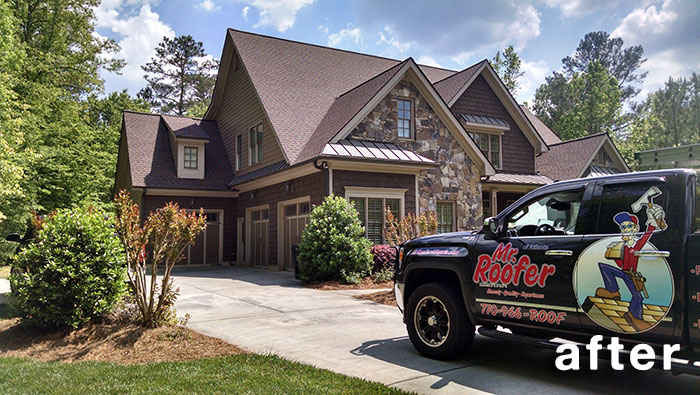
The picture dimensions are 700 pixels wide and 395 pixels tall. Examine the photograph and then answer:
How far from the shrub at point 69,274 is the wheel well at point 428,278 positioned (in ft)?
13.7

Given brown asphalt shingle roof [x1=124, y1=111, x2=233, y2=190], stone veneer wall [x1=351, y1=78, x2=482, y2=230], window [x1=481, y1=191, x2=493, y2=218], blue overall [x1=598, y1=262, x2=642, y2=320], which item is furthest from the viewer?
window [x1=481, y1=191, x2=493, y2=218]

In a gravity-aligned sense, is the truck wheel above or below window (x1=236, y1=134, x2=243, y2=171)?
below

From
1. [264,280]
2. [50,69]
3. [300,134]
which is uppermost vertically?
[50,69]

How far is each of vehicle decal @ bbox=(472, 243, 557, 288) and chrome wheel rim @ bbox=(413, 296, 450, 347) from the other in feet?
2.09

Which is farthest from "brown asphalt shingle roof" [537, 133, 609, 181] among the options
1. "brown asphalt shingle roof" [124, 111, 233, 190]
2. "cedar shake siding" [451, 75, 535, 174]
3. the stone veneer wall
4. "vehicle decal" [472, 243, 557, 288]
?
"vehicle decal" [472, 243, 557, 288]

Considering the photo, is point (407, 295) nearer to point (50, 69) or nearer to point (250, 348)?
point (250, 348)

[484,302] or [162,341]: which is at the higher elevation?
[484,302]

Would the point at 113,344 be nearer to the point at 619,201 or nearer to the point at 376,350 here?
the point at 376,350

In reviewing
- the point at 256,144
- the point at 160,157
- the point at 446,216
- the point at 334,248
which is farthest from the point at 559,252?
the point at 160,157

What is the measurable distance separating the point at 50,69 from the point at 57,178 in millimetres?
7005

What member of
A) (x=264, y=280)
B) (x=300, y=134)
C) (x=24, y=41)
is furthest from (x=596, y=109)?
(x=24, y=41)

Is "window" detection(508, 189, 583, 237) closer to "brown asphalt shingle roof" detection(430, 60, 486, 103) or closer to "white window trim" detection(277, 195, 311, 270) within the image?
"white window trim" detection(277, 195, 311, 270)

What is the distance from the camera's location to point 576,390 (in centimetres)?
483

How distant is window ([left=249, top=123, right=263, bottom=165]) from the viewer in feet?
66.5
